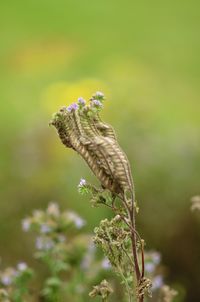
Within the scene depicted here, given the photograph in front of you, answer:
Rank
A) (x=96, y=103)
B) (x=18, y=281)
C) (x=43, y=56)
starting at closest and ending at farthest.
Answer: (x=96, y=103)
(x=18, y=281)
(x=43, y=56)

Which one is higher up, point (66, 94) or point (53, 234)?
point (66, 94)

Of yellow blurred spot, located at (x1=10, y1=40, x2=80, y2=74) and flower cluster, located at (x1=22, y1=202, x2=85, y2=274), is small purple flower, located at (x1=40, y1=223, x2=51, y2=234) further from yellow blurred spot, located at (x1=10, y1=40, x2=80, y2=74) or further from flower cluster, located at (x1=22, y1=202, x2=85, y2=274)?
yellow blurred spot, located at (x1=10, y1=40, x2=80, y2=74)

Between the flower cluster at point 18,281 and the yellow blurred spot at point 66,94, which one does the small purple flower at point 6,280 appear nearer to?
the flower cluster at point 18,281

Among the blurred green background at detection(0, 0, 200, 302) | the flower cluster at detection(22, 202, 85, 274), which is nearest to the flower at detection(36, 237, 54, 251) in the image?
the flower cluster at detection(22, 202, 85, 274)

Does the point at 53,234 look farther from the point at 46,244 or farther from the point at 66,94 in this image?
the point at 66,94

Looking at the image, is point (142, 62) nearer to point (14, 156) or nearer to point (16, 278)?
point (14, 156)

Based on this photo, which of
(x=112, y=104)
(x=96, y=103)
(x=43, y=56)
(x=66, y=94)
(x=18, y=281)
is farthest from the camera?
(x=43, y=56)

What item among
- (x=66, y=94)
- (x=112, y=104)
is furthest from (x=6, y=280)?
(x=66, y=94)

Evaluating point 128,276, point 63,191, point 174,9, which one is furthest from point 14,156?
point 174,9

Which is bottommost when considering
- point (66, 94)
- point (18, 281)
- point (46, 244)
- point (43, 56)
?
point (18, 281)
